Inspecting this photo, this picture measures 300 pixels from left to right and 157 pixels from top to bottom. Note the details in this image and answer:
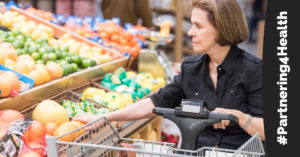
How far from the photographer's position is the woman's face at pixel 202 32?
2.03 metres

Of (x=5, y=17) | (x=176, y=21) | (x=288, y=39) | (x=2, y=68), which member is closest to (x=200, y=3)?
(x=288, y=39)

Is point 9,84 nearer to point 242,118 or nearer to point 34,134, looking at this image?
point 34,134

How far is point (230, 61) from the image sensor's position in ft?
6.97

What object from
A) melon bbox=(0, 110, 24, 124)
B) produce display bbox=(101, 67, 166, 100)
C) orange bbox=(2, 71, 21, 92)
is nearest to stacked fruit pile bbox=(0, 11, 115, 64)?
produce display bbox=(101, 67, 166, 100)

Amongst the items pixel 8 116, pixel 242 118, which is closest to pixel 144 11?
pixel 8 116

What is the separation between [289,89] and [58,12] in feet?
22.4

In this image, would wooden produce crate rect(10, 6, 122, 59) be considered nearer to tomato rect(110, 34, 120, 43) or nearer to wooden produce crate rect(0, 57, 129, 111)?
wooden produce crate rect(0, 57, 129, 111)

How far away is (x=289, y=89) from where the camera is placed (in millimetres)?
1328

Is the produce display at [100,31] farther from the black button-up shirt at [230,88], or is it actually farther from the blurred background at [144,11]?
the black button-up shirt at [230,88]

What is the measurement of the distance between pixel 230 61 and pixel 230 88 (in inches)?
6.2

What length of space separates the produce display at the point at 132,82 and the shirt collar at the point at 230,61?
1298mm

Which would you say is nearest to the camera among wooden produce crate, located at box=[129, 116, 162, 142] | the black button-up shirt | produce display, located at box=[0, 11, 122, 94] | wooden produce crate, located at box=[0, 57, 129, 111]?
the black button-up shirt

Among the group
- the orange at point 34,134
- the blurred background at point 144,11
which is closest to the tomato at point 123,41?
the blurred background at point 144,11

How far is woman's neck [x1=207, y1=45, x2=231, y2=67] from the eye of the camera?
213cm
